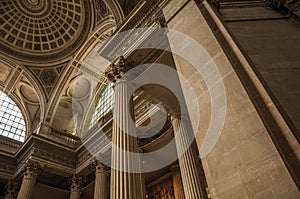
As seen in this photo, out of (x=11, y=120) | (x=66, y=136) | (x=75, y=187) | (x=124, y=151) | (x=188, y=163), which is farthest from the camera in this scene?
(x=11, y=120)

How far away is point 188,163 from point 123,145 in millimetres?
2098

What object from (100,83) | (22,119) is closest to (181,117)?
(100,83)

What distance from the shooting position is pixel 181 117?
Answer: 717cm

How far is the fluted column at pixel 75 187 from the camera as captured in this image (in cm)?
1085

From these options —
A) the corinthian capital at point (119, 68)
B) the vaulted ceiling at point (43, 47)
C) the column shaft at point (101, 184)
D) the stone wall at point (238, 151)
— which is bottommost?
the stone wall at point (238, 151)

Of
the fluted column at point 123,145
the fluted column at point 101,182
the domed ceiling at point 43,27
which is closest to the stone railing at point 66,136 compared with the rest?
the fluted column at point 101,182

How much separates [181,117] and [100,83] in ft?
31.1

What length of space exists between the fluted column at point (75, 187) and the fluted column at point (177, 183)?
4522 mm

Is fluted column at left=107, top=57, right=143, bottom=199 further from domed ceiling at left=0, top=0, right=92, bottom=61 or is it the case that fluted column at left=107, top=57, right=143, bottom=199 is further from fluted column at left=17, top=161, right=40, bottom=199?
domed ceiling at left=0, top=0, right=92, bottom=61

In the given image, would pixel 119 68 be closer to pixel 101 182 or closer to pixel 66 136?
pixel 101 182

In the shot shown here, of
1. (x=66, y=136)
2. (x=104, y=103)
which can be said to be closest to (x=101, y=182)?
(x=66, y=136)

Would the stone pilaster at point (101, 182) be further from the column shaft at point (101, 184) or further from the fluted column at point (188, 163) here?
the fluted column at point (188, 163)

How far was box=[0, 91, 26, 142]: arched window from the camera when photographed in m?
14.6

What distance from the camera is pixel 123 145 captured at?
4945mm
